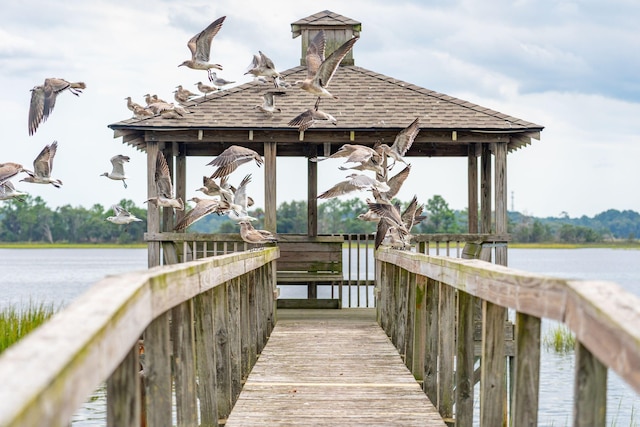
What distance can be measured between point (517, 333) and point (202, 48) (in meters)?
12.1

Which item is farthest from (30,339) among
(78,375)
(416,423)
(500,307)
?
(416,423)

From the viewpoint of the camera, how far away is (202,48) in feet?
50.7

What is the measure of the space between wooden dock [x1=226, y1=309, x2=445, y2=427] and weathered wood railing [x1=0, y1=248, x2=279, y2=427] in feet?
1.03

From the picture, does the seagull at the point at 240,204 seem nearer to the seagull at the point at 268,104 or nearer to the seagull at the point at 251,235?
the seagull at the point at 251,235

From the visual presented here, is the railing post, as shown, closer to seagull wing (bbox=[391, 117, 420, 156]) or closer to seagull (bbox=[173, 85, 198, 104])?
seagull wing (bbox=[391, 117, 420, 156])

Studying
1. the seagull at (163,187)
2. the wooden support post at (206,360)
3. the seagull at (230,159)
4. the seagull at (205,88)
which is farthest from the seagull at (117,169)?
the wooden support post at (206,360)

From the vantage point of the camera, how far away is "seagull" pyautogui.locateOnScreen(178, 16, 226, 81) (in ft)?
49.0

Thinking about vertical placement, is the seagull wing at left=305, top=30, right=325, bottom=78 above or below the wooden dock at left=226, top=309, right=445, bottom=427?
above

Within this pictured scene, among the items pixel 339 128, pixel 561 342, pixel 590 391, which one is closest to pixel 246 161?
pixel 339 128

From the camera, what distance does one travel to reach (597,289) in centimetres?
330

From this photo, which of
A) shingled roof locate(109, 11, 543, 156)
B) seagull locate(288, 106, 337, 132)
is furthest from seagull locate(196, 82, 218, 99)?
seagull locate(288, 106, 337, 132)

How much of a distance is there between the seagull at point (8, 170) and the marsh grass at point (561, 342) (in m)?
14.6

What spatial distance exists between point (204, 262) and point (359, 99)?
12.1 meters

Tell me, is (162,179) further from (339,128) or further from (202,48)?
(339,128)
